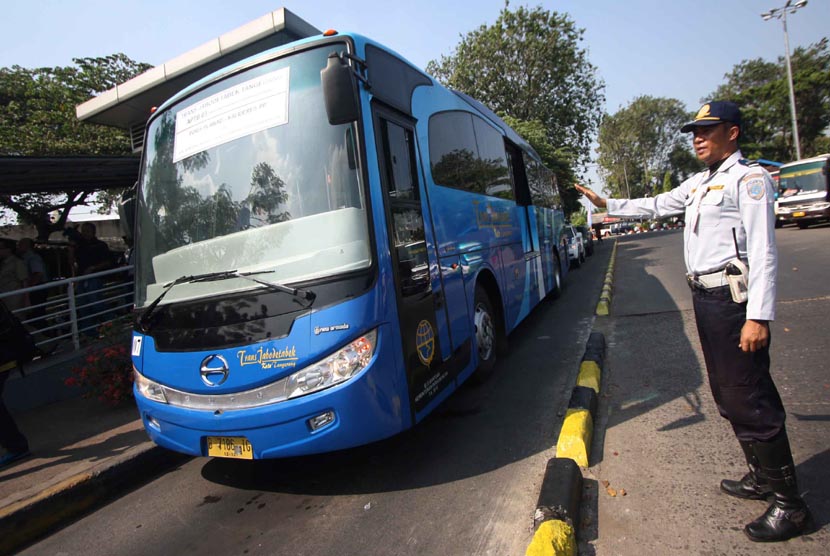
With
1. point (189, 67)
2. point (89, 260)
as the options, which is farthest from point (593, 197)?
point (189, 67)

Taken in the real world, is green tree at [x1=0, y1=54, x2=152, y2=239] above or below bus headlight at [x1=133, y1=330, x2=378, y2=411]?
above

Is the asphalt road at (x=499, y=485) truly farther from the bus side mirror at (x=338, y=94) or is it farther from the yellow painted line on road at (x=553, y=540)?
the bus side mirror at (x=338, y=94)

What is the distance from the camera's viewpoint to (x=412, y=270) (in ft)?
11.5

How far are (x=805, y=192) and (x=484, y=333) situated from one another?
21596 mm

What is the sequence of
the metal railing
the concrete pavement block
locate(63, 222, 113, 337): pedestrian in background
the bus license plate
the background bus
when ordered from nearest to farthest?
the bus license plate
the concrete pavement block
the metal railing
locate(63, 222, 113, 337): pedestrian in background
the background bus

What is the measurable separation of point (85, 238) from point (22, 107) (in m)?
15.2

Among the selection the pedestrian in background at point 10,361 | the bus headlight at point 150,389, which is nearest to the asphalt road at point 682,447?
the bus headlight at point 150,389

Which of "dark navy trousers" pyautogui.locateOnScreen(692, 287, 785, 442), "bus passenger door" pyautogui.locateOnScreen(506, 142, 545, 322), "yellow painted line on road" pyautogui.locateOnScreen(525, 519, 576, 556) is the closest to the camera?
"yellow painted line on road" pyautogui.locateOnScreen(525, 519, 576, 556)

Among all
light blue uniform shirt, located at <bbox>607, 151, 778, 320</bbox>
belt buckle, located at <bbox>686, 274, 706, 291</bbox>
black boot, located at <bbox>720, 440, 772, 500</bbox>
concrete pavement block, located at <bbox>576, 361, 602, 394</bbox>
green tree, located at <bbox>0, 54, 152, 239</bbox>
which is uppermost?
green tree, located at <bbox>0, 54, 152, 239</bbox>

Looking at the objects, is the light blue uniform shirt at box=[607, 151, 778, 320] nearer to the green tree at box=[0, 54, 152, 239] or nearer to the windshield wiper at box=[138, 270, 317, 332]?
the windshield wiper at box=[138, 270, 317, 332]

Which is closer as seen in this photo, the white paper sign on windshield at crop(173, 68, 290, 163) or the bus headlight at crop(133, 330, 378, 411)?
the bus headlight at crop(133, 330, 378, 411)

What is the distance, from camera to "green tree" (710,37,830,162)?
39500mm

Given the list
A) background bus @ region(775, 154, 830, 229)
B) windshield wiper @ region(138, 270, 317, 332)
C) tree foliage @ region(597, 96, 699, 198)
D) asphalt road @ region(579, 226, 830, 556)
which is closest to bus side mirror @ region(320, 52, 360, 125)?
windshield wiper @ region(138, 270, 317, 332)

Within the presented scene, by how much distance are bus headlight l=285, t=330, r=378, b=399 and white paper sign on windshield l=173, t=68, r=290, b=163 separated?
164cm
